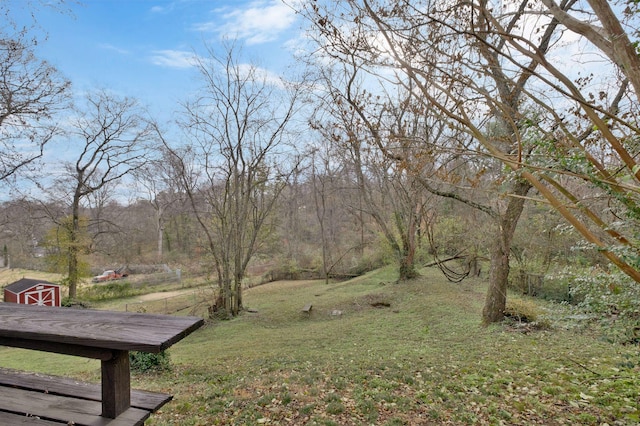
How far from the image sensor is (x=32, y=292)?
42.6 ft

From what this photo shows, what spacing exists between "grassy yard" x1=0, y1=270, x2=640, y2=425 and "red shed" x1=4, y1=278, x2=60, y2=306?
27.4ft

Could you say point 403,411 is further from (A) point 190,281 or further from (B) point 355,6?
(A) point 190,281

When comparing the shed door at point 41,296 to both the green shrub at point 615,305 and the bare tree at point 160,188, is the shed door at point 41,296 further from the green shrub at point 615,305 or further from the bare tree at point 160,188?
the green shrub at point 615,305

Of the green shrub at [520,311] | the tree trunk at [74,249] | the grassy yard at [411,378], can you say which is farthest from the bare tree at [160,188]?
the green shrub at [520,311]

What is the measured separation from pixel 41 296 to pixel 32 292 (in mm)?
399

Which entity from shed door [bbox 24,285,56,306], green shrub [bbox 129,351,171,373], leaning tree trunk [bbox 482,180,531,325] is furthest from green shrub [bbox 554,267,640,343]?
shed door [bbox 24,285,56,306]

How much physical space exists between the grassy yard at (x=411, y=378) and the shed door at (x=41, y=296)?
8.37m

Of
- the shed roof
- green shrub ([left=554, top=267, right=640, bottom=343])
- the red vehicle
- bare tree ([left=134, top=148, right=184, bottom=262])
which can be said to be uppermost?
bare tree ([left=134, top=148, right=184, bottom=262])

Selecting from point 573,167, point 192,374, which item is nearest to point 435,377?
point 573,167

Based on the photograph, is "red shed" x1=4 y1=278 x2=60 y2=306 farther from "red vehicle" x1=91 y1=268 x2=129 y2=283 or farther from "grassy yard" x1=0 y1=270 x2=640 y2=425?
"grassy yard" x1=0 y1=270 x2=640 y2=425

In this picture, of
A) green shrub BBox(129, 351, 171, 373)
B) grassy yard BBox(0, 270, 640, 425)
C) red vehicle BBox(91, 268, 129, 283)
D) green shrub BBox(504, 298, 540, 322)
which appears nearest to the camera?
grassy yard BBox(0, 270, 640, 425)

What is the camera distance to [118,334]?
4.54 ft

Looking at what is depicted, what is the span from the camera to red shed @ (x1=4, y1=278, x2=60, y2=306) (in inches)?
497

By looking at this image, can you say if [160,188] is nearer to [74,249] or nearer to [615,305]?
[74,249]
